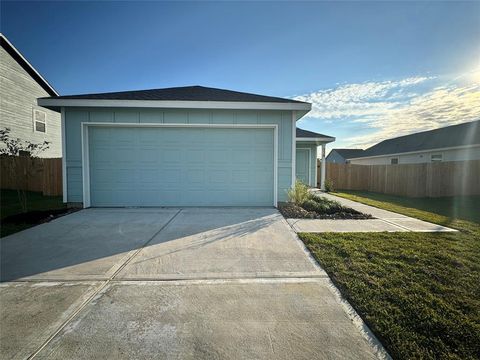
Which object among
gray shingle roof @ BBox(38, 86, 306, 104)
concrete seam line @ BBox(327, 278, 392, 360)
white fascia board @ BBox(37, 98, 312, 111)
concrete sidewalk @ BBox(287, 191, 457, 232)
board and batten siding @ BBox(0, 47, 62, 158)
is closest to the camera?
concrete seam line @ BBox(327, 278, 392, 360)

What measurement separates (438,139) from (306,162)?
10.7m

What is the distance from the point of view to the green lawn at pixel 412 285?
1.71 meters

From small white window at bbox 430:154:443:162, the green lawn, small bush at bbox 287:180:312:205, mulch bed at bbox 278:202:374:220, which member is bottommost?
the green lawn

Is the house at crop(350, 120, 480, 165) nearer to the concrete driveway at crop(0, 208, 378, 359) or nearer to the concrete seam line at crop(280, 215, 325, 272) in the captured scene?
the concrete seam line at crop(280, 215, 325, 272)

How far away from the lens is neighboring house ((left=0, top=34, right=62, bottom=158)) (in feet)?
36.7

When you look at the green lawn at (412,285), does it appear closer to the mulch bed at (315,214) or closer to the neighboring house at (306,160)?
the mulch bed at (315,214)

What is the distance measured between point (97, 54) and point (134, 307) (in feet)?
29.3

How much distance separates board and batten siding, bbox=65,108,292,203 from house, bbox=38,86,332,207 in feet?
0.10

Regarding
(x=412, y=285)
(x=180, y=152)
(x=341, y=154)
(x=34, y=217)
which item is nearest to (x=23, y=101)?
(x=34, y=217)

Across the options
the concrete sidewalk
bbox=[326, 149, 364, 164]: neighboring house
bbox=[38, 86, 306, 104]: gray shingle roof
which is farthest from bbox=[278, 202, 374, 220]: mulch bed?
bbox=[326, 149, 364, 164]: neighboring house

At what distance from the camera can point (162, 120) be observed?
6.81 m

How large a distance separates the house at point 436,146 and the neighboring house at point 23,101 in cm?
2531

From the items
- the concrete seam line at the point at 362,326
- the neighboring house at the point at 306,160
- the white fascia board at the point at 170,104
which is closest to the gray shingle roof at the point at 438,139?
the neighboring house at the point at 306,160

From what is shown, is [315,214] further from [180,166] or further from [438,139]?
[438,139]
